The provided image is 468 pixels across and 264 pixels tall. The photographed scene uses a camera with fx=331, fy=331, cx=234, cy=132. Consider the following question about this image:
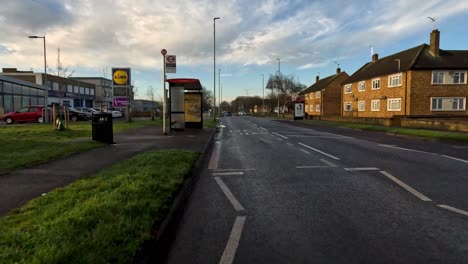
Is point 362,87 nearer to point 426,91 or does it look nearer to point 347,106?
point 347,106

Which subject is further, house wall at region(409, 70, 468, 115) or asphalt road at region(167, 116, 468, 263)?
house wall at region(409, 70, 468, 115)

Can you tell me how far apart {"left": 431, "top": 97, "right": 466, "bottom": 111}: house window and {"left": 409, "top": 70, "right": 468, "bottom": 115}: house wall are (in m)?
0.34

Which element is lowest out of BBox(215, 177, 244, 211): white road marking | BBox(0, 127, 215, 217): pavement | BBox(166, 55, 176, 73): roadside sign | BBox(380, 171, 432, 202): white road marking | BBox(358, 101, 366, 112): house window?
BBox(215, 177, 244, 211): white road marking

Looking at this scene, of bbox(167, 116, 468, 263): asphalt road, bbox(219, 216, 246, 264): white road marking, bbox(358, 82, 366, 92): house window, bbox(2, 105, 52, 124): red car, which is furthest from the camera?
bbox(358, 82, 366, 92): house window

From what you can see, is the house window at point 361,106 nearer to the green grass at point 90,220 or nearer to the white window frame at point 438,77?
the white window frame at point 438,77

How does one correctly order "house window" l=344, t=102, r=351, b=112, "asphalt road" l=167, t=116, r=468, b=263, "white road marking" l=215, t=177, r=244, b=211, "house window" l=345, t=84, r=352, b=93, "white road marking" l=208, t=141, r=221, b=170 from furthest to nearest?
"house window" l=344, t=102, r=351, b=112
"house window" l=345, t=84, r=352, b=93
"white road marking" l=208, t=141, r=221, b=170
"white road marking" l=215, t=177, r=244, b=211
"asphalt road" l=167, t=116, r=468, b=263

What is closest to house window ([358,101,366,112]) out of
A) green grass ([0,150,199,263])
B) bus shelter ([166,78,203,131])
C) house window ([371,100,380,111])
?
house window ([371,100,380,111])

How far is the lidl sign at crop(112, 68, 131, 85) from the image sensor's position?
30328 mm

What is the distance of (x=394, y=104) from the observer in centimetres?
3997

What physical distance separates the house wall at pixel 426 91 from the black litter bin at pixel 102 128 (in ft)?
111

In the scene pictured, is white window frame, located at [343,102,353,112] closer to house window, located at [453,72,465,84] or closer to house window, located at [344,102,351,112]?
house window, located at [344,102,351,112]

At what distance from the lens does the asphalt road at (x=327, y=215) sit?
3.76 metres

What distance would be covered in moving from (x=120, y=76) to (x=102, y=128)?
1800 centimetres

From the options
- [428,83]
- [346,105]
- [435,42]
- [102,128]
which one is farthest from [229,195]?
[346,105]
